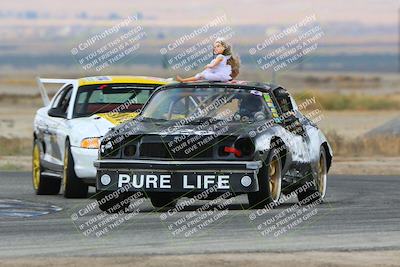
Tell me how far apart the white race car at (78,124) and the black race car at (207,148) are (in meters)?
1.32

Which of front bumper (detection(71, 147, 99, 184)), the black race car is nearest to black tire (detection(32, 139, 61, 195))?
front bumper (detection(71, 147, 99, 184))

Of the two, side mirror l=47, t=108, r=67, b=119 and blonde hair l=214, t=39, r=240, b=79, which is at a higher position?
blonde hair l=214, t=39, r=240, b=79

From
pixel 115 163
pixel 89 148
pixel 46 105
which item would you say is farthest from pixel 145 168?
pixel 46 105

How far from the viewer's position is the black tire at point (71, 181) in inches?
709

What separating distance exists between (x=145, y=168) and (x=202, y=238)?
7.94ft

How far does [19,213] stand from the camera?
1585 centimetres

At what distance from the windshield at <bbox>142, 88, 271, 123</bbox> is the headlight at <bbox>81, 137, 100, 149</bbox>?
4.02 feet

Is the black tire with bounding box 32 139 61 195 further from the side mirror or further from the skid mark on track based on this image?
the skid mark on track

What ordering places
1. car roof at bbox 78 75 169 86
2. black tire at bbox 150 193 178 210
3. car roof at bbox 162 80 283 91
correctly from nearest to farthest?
car roof at bbox 162 80 283 91 < black tire at bbox 150 193 178 210 < car roof at bbox 78 75 169 86

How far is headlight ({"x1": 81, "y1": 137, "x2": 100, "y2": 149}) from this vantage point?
1777 cm

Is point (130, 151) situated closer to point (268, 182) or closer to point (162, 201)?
point (268, 182)

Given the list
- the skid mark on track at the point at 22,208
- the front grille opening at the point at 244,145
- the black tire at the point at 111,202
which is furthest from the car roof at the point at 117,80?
the front grille opening at the point at 244,145

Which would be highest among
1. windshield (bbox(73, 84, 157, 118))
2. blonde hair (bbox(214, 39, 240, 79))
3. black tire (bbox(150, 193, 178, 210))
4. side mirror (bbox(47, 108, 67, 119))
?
blonde hair (bbox(214, 39, 240, 79))

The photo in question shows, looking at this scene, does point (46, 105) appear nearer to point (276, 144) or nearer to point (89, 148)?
point (89, 148)
